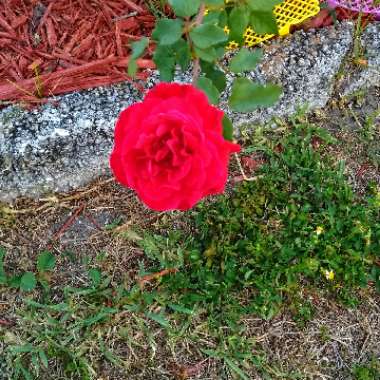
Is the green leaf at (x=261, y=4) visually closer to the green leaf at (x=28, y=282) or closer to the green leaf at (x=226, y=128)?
the green leaf at (x=226, y=128)

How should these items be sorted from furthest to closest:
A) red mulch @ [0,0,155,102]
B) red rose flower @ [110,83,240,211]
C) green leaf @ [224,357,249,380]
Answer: red mulch @ [0,0,155,102] < green leaf @ [224,357,249,380] < red rose flower @ [110,83,240,211]

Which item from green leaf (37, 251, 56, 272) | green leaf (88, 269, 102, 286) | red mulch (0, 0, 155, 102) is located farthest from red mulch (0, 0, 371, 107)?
green leaf (88, 269, 102, 286)

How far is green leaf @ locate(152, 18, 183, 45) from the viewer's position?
152 centimetres

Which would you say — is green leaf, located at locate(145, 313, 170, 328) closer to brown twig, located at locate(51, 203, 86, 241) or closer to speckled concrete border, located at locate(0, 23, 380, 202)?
brown twig, located at locate(51, 203, 86, 241)

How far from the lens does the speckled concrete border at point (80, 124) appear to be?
2268 millimetres

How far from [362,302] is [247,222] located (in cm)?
53

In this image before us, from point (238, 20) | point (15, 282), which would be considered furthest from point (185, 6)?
point (15, 282)

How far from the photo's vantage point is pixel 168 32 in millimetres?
1530

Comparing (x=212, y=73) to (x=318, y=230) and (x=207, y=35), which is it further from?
(x=318, y=230)

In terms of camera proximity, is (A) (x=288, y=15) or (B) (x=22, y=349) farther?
(A) (x=288, y=15)

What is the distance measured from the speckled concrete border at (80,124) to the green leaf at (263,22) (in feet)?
2.25

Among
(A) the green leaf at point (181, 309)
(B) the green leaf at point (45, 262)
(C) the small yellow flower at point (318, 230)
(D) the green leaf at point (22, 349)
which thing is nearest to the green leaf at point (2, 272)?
(B) the green leaf at point (45, 262)

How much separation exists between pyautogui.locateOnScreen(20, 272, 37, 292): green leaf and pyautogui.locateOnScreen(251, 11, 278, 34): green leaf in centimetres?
124

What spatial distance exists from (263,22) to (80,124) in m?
0.88
